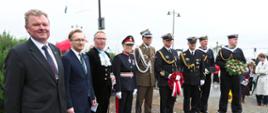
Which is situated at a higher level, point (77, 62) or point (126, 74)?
point (77, 62)

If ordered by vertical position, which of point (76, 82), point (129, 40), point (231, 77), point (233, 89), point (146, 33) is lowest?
point (233, 89)

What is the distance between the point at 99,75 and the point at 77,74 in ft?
3.75

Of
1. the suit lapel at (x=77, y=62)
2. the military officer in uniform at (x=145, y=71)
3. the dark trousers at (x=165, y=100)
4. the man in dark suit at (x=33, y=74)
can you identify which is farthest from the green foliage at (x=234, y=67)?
the man in dark suit at (x=33, y=74)

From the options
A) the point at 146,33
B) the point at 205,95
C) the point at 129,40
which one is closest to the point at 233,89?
the point at 205,95

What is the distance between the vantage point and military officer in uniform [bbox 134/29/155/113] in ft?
26.2

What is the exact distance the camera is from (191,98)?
8.58m

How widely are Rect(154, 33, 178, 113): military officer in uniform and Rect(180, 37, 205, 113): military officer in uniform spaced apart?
1.65 ft

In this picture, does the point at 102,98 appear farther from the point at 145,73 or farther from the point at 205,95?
the point at 205,95

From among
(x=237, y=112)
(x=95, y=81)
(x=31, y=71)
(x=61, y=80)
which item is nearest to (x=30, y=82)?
(x=31, y=71)

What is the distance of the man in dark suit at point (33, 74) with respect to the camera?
3186 millimetres

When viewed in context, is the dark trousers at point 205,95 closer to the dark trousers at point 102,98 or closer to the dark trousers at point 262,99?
the dark trousers at point 262,99

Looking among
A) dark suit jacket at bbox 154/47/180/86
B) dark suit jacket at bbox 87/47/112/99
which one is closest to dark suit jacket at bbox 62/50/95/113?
dark suit jacket at bbox 87/47/112/99

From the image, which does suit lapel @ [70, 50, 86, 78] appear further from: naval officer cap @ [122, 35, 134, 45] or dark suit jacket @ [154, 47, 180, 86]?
dark suit jacket @ [154, 47, 180, 86]

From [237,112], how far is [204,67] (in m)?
1.41
